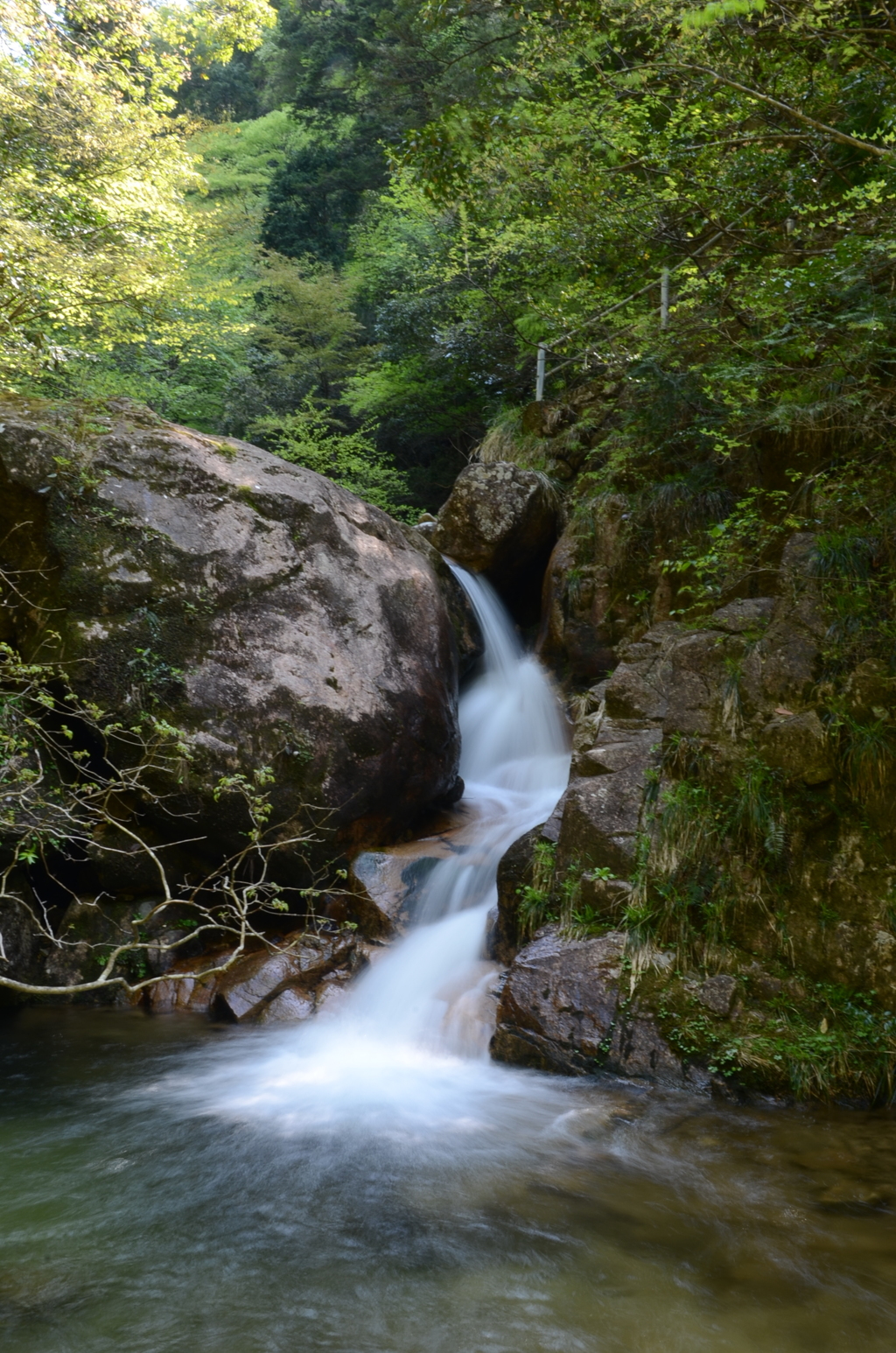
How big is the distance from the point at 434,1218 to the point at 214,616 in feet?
17.7

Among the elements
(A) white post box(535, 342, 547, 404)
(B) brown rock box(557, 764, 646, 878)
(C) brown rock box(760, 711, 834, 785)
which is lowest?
(B) brown rock box(557, 764, 646, 878)

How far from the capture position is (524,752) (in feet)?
36.2

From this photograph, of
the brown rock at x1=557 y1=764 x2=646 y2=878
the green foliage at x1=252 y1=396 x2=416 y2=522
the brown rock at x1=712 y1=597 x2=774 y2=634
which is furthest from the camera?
the green foliage at x1=252 y1=396 x2=416 y2=522

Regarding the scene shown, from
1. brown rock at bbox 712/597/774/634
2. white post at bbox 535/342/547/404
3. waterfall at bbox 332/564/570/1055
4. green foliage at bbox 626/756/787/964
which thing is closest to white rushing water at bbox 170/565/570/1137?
waterfall at bbox 332/564/570/1055

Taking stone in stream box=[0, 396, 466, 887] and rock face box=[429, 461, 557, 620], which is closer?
stone in stream box=[0, 396, 466, 887]

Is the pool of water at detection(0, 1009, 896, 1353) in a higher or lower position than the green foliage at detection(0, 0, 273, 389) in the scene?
lower

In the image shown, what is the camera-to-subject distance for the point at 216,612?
26.2 feet

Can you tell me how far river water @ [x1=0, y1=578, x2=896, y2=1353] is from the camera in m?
3.33

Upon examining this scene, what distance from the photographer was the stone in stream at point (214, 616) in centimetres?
759

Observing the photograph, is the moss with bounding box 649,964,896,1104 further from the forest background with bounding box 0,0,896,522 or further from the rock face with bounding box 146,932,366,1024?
the forest background with bounding box 0,0,896,522

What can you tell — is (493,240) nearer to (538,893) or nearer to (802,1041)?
(538,893)

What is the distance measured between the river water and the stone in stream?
2222mm

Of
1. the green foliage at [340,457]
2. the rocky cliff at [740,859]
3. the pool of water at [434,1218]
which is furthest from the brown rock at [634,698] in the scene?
the green foliage at [340,457]

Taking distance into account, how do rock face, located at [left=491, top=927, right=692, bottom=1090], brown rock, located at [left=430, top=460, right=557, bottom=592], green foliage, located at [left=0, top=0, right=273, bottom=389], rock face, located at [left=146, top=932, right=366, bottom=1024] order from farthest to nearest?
brown rock, located at [left=430, top=460, right=557, bottom=592] < green foliage, located at [left=0, top=0, right=273, bottom=389] < rock face, located at [left=146, top=932, right=366, bottom=1024] < rock face, located at [left=491, top=927, right=692, bottom=1090]
